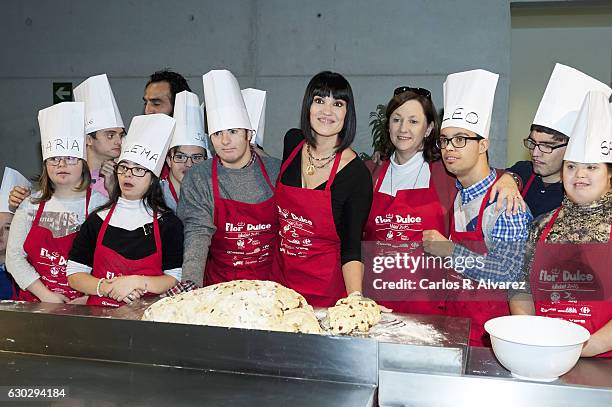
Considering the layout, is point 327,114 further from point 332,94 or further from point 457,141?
point 457,141

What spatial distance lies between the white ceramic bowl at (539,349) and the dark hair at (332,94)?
1.00m

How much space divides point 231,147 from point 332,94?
0.42 metres

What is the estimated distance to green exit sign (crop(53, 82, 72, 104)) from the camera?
16.6 ft

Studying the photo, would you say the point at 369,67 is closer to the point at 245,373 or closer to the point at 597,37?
the point at 597,37

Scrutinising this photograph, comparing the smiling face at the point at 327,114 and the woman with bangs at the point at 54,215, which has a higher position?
the smiling face at the point at 327,114

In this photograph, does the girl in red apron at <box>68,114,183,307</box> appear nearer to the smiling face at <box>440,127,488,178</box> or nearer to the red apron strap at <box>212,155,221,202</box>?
the red apron strap at <box>212,155,221,202</box>

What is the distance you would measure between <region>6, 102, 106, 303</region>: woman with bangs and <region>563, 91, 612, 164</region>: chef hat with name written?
5.55 ft

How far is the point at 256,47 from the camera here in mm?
4730

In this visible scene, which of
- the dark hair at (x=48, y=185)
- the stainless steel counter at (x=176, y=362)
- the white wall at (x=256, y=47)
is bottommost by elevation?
the stainless steel counter at (x=176, y=362)

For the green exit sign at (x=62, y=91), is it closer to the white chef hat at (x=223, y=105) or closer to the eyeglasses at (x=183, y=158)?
the eyeglasses at (x=183, y=158)

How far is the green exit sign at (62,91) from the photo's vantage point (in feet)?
16.6

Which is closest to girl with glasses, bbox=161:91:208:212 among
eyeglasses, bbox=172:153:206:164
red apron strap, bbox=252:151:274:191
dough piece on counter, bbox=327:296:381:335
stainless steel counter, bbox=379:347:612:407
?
eyeglasses, bbox=172:153:206:164

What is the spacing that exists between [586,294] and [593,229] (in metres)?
0.19

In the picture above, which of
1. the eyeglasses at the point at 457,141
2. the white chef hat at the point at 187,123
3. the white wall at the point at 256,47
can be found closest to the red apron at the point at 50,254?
the white chef hat at the point at 187,123
